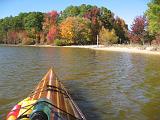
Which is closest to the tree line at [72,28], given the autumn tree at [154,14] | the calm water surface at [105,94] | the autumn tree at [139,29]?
the autumn tree at [139,29]

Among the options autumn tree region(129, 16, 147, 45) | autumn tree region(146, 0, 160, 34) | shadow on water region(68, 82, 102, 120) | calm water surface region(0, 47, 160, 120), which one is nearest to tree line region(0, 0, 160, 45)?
autumn tree region(129, 16, 147, 45)

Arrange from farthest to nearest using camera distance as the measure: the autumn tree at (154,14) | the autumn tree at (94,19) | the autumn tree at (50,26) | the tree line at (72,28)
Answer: the autumn tree at (50,26) < the autumn tree at (94,19) < the tree line at (72,28) < the autumn tree at (154,14)

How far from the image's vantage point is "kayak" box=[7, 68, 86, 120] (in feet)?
23.1

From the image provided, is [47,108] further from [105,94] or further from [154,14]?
[154,14]

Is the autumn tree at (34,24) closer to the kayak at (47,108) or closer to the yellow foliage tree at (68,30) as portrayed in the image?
the yellow foliage tree at (68,30)

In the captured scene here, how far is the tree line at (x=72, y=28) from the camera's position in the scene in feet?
265

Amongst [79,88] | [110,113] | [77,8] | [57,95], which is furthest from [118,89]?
[77,8]

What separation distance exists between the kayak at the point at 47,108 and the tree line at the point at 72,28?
5724 centimetres

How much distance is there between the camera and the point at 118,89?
1602 cm

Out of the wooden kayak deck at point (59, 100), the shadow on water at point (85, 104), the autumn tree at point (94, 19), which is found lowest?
the shadow on water at point (85, 104)

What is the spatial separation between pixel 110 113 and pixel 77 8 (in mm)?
93197

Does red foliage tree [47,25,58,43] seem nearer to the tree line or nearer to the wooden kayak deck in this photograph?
the tree line

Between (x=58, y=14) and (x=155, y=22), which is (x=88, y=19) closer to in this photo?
(x=58, y=14)

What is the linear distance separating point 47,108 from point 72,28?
79819 mm
